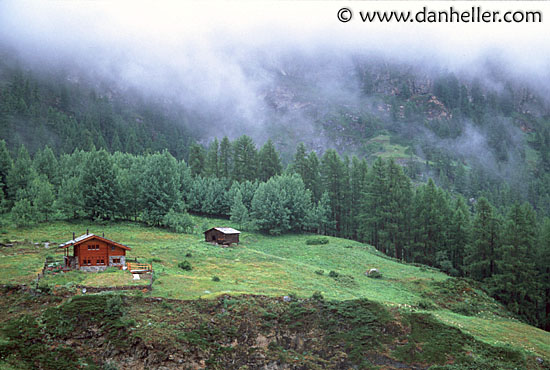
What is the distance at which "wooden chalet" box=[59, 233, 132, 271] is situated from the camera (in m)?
40.9

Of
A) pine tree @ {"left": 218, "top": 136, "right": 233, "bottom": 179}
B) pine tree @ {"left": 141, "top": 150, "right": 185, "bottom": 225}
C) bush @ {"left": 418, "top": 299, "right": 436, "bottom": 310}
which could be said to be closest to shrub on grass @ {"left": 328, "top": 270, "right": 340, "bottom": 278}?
bush @ {"left": 418, "top": 299, "right": 436, "bottom": 310}

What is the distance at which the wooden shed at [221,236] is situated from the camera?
210 feet

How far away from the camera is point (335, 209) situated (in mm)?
93875

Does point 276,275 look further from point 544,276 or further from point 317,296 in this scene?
point 544,276

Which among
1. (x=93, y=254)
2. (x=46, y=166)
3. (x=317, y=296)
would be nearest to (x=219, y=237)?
(x=93, y=254)

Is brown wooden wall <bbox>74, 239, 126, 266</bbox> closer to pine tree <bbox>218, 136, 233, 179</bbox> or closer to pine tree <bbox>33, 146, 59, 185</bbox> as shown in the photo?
pine tree <bbox>33, 146, 59, 185</bbox>

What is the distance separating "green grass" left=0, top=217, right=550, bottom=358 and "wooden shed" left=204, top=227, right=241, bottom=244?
1661mm

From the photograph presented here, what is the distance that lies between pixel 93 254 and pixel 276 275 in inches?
Answer: 786

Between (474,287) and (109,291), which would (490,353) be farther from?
(109,291)

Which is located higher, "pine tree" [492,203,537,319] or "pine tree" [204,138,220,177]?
"pine tree" [204,138,220,177]

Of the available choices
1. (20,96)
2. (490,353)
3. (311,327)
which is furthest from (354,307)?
(20,96)

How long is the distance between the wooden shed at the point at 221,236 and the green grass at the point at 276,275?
1.66 m

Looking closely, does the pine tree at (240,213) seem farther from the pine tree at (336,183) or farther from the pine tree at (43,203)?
the pine tree at (43,203)

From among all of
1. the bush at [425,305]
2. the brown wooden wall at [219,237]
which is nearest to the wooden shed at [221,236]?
the brown wooden wall at [219,237]
